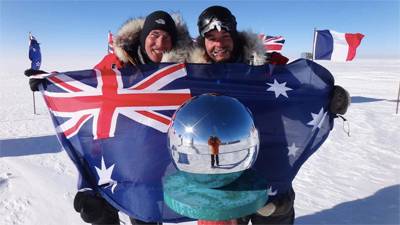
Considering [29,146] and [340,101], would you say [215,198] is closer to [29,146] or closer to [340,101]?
[340,101]

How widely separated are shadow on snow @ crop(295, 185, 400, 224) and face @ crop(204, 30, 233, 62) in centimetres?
208

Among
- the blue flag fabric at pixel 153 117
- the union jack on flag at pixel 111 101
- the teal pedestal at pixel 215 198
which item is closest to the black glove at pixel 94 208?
the blue flag fabric at pixel 153 117

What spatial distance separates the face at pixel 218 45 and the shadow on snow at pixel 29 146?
182 inches

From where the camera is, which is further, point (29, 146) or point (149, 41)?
point (29, 146)

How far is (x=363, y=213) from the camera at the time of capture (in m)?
3.23

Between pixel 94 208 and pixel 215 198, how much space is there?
111 cm

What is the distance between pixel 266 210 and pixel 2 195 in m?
3.29

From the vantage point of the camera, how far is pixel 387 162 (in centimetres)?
472

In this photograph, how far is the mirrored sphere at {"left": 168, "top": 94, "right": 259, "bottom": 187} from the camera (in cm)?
91

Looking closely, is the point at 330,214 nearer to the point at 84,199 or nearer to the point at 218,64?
the point at 218,64

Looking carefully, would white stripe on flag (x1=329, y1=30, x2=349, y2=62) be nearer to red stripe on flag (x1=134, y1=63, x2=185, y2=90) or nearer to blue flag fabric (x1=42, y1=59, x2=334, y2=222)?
blue flag fabric (x1=42, y1=59, x2=334, y2=222)

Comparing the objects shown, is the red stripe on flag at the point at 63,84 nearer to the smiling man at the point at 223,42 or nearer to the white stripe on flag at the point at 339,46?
the smiling man at the point at 223,42

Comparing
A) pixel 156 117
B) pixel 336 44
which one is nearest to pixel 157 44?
pixel 156 117

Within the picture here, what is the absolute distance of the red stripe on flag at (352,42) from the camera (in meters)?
7.49
